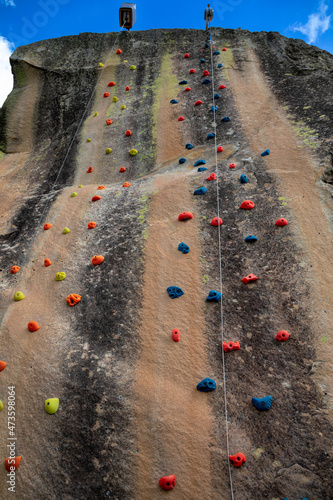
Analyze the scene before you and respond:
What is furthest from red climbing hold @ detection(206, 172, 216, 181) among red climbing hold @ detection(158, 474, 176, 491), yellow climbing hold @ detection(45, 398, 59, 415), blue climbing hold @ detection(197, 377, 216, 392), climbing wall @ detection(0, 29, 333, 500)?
red climbing hold @ detection(158, 474, 176, 491)

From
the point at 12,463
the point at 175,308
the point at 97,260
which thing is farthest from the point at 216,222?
the point at 12,463

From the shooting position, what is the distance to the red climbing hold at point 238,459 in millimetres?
3133

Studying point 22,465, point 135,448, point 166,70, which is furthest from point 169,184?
point 166,70

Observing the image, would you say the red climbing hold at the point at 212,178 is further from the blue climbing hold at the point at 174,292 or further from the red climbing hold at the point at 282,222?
the blue climbing hold at the point at 174,292

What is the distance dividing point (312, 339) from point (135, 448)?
7.80 feet

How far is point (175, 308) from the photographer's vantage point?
172 inches

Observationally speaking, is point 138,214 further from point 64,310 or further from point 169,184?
point 64,310

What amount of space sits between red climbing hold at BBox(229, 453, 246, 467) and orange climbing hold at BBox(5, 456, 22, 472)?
2275 millimetres

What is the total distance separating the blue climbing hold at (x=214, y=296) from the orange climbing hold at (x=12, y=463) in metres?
2.86

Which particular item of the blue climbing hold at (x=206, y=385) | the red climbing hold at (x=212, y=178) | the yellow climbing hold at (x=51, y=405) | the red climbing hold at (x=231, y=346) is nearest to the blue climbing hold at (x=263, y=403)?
the blue climbing hold at (x=206, y=385)

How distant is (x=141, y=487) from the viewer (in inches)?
124

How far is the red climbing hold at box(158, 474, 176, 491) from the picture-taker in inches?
122

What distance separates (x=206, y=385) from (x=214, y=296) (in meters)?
1.17

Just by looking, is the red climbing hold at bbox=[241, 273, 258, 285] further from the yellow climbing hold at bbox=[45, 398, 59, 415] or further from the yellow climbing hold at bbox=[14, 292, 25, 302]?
the yellow climbing hold at bbox=[14, 292, 25, 302]
